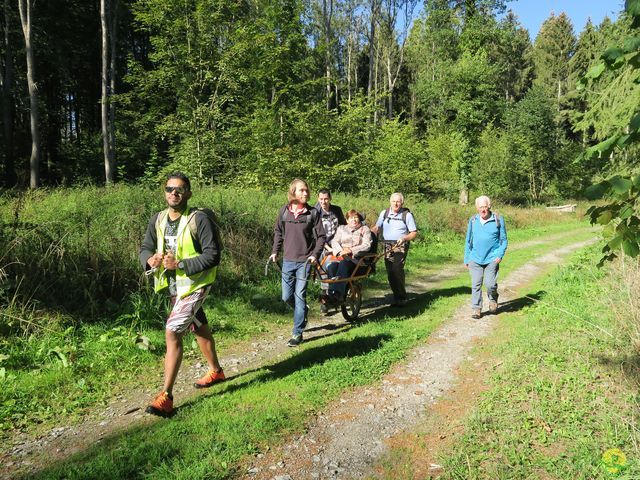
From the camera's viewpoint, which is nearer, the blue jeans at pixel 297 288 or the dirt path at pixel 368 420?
the dirt path at pixel 368 420

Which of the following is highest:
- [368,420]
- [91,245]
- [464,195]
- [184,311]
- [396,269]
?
[464,195]

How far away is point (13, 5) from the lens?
81.2 ft

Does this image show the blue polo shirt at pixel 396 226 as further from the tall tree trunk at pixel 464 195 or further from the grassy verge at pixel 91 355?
the tall tree trunk at pixel 464 195

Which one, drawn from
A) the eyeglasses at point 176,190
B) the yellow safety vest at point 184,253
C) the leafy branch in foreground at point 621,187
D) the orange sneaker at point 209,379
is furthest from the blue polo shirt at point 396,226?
the leafy branch in foreground at point 621,187

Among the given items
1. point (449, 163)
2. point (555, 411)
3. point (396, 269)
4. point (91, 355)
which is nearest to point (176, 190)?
point (91, 355)

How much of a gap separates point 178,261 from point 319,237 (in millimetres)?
2583

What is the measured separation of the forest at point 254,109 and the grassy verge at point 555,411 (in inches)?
154

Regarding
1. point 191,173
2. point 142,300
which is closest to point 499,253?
point 142,300

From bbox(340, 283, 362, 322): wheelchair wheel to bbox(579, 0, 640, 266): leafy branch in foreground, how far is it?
5333 mm

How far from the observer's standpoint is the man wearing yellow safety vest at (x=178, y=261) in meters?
4.15

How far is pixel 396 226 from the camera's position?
27.1ft

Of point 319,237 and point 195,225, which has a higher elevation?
point 195,225

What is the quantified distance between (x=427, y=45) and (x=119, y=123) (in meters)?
31.4

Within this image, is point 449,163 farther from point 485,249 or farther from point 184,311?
point 184,311
